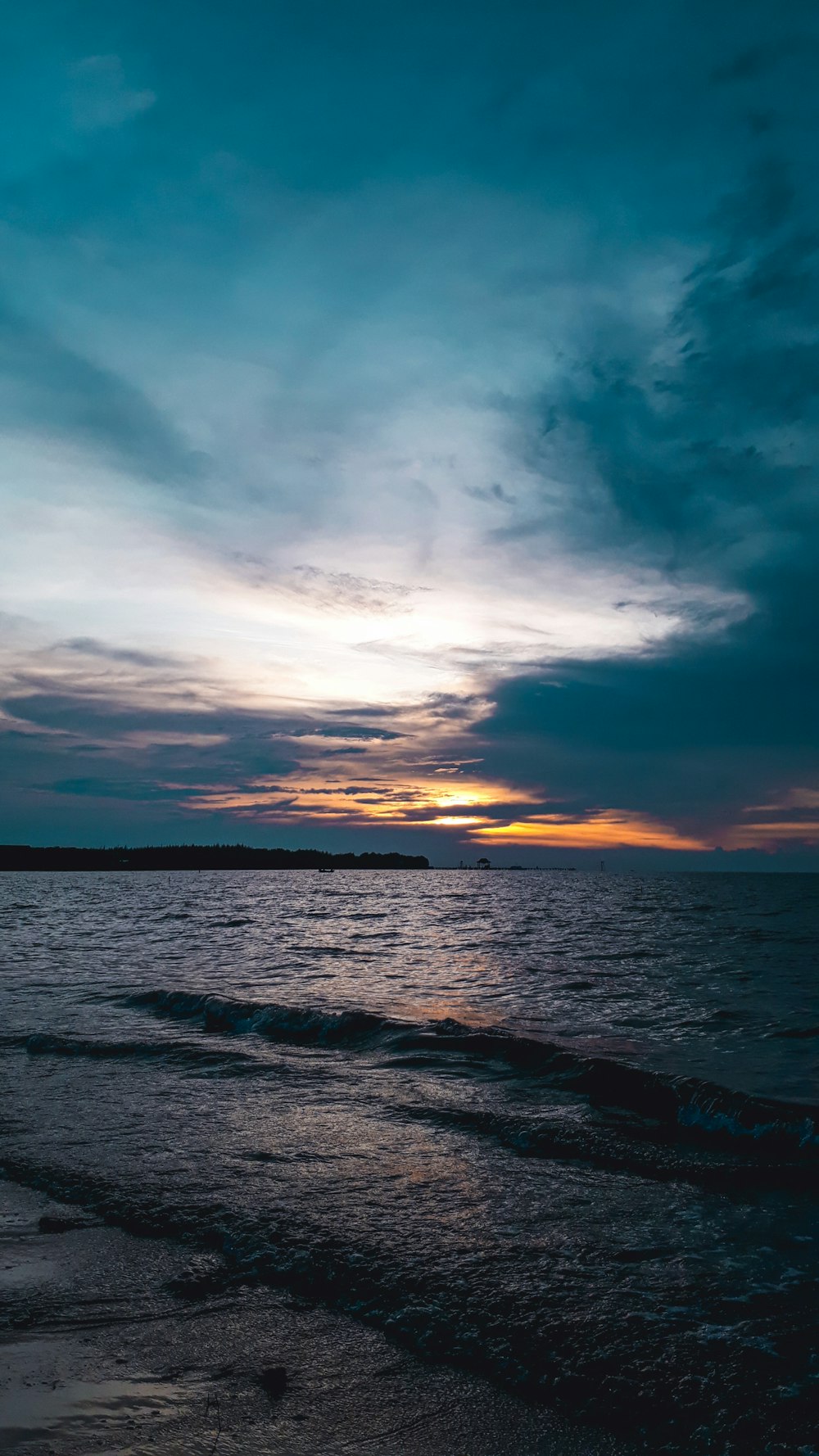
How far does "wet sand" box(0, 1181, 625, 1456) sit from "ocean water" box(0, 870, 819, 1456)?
348 millimetres

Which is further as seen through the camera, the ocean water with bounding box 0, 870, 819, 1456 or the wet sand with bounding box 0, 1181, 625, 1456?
the ocean water with bounding box 0, 870, 819, 1456

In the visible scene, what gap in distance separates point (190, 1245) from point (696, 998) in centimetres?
1712

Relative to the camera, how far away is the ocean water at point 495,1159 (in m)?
5.41

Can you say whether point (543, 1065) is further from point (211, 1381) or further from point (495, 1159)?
point (211, 1381)

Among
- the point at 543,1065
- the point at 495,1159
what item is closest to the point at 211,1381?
the point at 495,1159

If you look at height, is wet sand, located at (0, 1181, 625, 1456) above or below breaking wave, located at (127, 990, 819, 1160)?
above

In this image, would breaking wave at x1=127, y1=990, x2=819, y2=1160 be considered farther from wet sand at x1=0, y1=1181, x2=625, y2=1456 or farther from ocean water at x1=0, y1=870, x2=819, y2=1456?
wet sand at x1=0, y1=1181, x2=625, y2=1456

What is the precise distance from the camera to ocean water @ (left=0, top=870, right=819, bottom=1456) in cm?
541

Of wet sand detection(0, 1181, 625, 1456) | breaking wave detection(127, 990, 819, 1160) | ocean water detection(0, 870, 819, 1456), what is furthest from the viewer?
breaking wave detection(127, 990, 819, 1160)

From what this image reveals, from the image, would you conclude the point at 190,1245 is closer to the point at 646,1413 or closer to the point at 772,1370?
the point at 646,1413

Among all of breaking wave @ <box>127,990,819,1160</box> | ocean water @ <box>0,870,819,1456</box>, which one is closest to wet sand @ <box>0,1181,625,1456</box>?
ocean water @ <box>0,870,819,1456</box>

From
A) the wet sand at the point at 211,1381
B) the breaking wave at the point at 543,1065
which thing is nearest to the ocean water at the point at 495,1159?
the breaking wave at the point at 543,1065

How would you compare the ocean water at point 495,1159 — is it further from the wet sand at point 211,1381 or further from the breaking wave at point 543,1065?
the wet sand at point 211,1381

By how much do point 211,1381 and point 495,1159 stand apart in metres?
4.77
